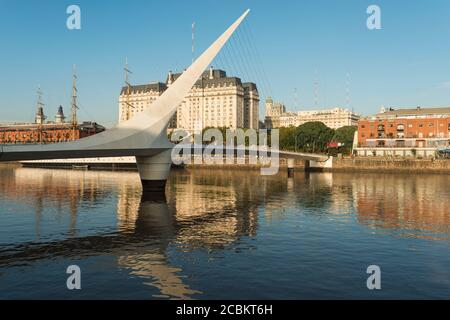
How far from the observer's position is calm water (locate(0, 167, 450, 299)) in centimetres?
1249

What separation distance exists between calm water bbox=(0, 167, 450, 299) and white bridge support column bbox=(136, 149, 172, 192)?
4.61 m

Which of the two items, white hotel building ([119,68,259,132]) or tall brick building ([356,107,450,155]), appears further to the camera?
white hotel building ([119,68,259,132])

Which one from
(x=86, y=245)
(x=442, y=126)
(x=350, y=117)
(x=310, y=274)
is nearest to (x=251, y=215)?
(x=86, y=245)

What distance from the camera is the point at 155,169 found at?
37031mm

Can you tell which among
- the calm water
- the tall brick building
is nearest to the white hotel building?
the tall brick building

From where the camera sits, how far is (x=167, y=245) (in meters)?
Answer: 17.9

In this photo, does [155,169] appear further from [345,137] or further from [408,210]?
[345,137]

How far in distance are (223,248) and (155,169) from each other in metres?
20.6

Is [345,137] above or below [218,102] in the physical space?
below

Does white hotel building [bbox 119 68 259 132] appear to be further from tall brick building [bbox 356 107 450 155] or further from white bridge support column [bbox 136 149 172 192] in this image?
white bridge support column [bbox 136 149 172 192]
